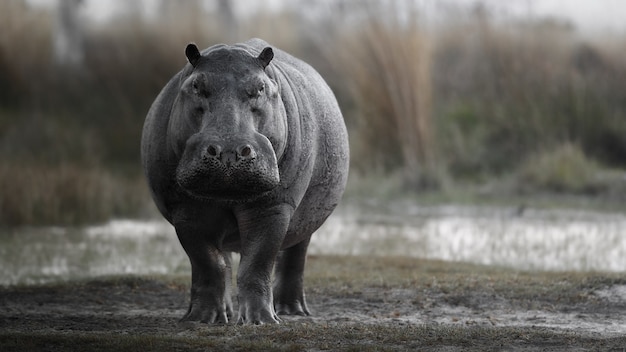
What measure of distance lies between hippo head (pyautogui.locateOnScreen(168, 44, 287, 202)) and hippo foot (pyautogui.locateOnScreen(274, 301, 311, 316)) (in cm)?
120

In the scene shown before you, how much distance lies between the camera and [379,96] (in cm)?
1382

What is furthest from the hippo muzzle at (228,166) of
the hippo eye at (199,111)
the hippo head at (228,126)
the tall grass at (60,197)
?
the tall grass at (60,197)

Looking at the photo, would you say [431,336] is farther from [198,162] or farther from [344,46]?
[344,46]

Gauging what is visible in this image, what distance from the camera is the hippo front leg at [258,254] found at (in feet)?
18.7

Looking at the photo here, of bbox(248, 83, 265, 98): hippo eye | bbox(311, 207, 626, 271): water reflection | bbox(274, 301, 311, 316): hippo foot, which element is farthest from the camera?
bbox(311, 207, 626, 271): water reflection

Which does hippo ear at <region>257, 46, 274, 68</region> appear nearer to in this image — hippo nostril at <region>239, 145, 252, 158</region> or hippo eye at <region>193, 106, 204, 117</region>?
hippo eye at <region>193, 106, 204, 117</region>

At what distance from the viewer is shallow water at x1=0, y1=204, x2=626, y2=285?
900cm

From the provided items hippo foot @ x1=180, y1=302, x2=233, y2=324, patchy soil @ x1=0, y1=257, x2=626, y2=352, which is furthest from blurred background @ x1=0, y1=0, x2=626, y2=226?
hippo foot @ x1=180, y1=302, x2=233, y2=324

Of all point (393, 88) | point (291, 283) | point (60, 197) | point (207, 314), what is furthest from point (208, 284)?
point (393, 88)

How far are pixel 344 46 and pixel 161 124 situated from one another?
346 inches

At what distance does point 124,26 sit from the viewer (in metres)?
18.2

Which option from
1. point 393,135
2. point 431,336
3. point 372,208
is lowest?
point 431,336

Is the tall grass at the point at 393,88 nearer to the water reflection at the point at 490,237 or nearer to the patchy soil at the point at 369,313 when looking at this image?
the water reflection at the point at 490,237

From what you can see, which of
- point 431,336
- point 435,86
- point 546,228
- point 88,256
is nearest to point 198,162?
point 431,336
